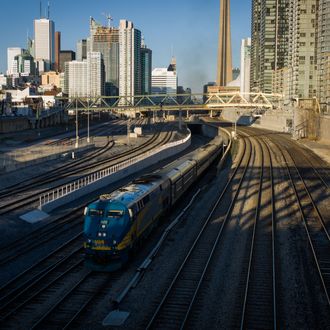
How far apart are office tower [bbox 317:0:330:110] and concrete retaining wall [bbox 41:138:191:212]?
4242cm

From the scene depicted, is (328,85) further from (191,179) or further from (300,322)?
(300,322)

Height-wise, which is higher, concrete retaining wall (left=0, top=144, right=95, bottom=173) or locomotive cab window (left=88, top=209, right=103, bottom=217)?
locomotive cab window (left=88, top=209, right=103, bottom=217)

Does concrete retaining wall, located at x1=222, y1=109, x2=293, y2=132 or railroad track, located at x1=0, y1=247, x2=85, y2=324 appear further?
concrete retaining wall, located at x1=222, y1=109, x2=293, y2=132

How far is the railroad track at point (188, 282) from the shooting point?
16859 mm

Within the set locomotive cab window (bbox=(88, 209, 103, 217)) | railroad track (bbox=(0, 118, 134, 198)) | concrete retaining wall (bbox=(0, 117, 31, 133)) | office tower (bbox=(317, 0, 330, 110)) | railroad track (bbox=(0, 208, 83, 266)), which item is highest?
office tower (bbox=(317, 0, 330, 110))

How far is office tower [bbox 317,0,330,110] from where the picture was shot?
101 meters

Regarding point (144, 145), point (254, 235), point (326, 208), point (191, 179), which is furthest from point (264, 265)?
point (144, 145)

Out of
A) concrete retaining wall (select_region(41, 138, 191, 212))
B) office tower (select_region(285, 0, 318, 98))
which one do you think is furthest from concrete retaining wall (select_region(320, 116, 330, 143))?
office tower (select_region(285, 0, 318, 98))

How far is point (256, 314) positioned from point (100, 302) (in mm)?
5423

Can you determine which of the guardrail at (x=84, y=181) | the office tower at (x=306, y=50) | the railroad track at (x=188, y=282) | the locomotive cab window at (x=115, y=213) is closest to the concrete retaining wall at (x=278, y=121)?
the office tower at (x=306, y=50)

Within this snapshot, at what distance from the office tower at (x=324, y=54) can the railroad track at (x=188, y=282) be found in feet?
250

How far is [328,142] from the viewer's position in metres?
85.4

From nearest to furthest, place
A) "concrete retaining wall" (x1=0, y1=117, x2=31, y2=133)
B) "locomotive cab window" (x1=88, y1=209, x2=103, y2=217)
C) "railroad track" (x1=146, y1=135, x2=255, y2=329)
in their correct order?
"railroad track" (x1=146, y1=135, x2=255, y2=329) < "locomotive cab window" (x1=88, y1=209, x2=103, y2=217) < "concrete retaining wall" (x1=0, y1=117, x2=31, y2=133)

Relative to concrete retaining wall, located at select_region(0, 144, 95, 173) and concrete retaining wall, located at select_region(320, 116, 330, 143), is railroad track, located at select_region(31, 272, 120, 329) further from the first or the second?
concrete retaining wall, located at select_region(320, 116, 330, 143)
